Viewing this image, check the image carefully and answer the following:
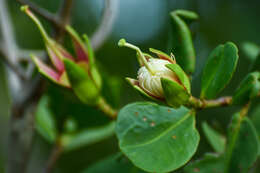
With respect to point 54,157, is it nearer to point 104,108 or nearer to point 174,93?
point 104,108

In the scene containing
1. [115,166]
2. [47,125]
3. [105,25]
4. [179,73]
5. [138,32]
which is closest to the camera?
[179,73]

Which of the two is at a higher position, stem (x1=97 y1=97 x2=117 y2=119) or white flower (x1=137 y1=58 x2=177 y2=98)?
white flower (x1=137 y1=58 x2=177 y2=98)

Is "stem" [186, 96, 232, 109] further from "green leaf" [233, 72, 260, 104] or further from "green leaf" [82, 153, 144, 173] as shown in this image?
"green leaf" [82, 153, 144, 173]

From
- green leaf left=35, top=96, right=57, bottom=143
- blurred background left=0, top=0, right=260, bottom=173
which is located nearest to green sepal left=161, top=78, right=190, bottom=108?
green leaf left=35, top=96, right=57, bottom=143

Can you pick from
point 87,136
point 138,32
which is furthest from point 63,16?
point 138,32

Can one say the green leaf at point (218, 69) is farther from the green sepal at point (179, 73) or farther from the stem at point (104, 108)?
the stem at point (104, 108)

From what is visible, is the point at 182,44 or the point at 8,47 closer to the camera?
the point at 182,44

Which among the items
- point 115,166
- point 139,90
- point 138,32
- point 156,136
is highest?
point 139,90
